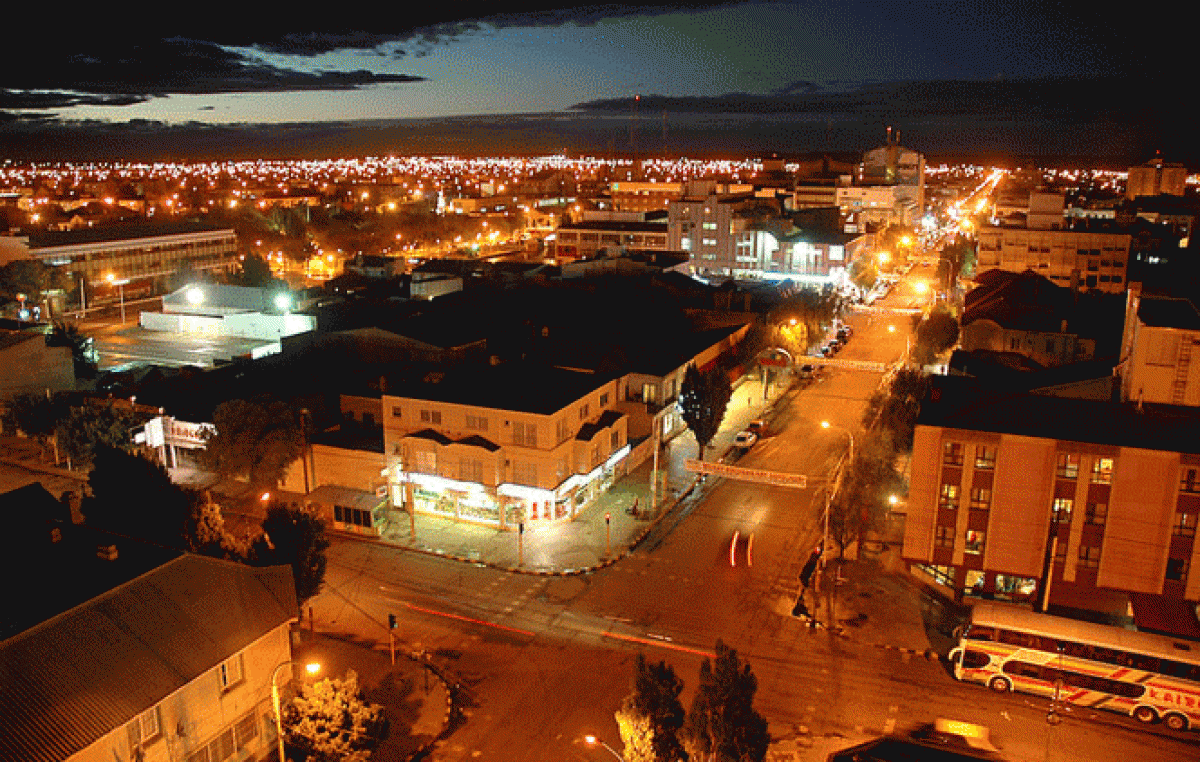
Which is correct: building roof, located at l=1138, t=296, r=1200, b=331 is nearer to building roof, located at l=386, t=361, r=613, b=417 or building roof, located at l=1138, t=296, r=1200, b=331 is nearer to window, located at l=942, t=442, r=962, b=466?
window, located at l=942, t=442, r=962, b=466

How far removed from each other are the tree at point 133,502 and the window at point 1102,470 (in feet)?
74.2

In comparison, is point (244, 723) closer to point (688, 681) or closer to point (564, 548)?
point (688, 681)

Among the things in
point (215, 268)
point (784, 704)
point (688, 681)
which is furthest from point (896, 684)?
point (215, 268)

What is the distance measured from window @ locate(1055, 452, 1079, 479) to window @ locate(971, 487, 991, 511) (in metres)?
1.68

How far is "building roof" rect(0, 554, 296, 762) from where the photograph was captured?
42.8ft

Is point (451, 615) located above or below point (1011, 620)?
below

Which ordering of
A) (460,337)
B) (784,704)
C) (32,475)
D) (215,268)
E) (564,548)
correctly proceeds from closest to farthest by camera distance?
(784,704), (564,548), (32,475), (460,337), (215,268)

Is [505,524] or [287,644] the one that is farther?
[505,524]

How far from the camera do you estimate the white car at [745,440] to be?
33.4m

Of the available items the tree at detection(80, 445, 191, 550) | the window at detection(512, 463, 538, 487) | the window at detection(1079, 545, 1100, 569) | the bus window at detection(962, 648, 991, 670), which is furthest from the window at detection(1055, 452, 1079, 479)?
the tree at detection(80, 445, 191, 550)

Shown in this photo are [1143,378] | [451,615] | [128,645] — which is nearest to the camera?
[128,645]

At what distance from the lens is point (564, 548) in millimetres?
25172

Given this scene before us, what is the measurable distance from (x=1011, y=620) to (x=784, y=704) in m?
5.38

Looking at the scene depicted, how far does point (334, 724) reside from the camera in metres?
15.2
